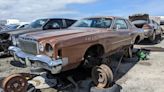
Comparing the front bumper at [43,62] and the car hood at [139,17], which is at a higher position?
the car hood at [139,17]

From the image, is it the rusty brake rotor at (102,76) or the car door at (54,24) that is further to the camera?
the car door at (54,24)

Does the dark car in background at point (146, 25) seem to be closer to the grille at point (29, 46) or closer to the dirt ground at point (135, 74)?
the dirt ground at point (135, 74)

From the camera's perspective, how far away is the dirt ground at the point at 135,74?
5.51m

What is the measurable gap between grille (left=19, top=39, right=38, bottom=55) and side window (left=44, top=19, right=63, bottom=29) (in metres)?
3.71

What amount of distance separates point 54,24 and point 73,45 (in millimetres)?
4927

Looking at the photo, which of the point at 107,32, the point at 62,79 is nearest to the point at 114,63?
the point at 107,32

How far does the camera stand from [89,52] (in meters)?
5.91

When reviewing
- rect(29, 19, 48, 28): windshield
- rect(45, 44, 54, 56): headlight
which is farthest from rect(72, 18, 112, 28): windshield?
rect(29, 19, 48, 28): windshield

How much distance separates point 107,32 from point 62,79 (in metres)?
1.76

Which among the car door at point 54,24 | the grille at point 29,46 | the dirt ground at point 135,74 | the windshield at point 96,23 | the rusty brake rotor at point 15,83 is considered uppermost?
the windshield at point 96,23

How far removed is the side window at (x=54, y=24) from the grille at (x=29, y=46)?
3.71 m

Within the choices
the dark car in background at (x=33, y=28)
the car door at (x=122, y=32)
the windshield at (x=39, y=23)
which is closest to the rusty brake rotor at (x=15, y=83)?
the car door at (x=122, y=32)

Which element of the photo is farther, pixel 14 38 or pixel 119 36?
pixel 14 38

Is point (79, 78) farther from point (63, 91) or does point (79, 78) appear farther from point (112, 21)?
point (112, 21)
